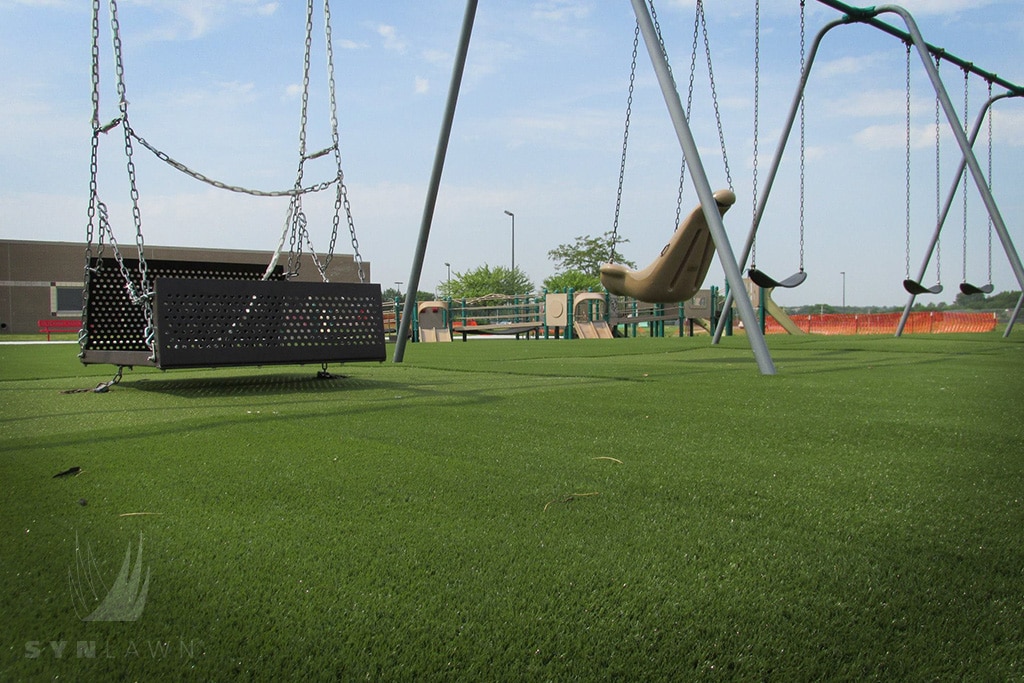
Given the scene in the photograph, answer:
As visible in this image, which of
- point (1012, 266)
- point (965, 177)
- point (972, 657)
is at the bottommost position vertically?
point (972, 657)

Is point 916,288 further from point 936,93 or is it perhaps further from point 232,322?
point 232,322

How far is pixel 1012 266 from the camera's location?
10.6 meters

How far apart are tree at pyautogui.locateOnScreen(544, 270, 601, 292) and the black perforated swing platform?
3903cm

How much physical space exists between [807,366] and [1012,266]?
6029mm

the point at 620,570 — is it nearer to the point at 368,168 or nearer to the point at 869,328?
the point at 368,168

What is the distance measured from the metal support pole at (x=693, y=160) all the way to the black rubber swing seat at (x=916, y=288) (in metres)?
8.56

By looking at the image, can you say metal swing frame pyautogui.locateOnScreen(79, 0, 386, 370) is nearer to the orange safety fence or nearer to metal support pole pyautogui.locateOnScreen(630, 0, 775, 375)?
metal support pole pyautogui.locateOnScreen(630, 0, 775, 375)

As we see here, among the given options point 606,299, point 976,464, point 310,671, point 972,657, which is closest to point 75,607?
point 310,671

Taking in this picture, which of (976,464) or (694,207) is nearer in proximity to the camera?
(976,464)

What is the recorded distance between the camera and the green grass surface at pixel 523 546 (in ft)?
3.58

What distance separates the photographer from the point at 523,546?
1.49 meters

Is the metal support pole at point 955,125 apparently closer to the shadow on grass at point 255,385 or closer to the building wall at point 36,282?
the shadow on grass at point 255,385

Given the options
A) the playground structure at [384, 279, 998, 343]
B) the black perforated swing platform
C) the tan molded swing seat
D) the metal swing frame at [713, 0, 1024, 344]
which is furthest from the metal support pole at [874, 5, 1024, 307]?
the black perforated swing platform

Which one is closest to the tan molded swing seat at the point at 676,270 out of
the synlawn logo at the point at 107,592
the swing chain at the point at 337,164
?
the swing chain at the point at 337,164
